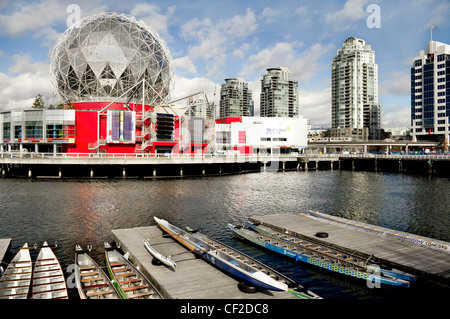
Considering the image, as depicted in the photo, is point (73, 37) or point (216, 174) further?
point (73, 37)

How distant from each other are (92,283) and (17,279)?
143 inches

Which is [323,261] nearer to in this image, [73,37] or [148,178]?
[148,178]

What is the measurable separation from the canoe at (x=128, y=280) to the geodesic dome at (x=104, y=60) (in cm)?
6064

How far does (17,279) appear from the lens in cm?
1594

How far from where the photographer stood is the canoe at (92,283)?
14414 millimetres

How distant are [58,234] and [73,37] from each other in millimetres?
67879

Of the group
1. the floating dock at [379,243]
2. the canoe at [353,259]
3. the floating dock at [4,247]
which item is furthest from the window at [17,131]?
the canoe at [353,259]

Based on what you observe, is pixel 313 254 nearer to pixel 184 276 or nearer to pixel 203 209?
pixel 184 276

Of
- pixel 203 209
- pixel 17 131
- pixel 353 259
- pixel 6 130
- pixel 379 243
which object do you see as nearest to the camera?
pixel 353 259

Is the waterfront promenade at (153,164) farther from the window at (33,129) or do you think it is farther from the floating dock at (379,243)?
the floating dock at (379,243)

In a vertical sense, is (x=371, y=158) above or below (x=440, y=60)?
below

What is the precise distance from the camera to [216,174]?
73.5 metres

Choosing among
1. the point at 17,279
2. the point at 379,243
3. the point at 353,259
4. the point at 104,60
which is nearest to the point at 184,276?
the point at 17,279
